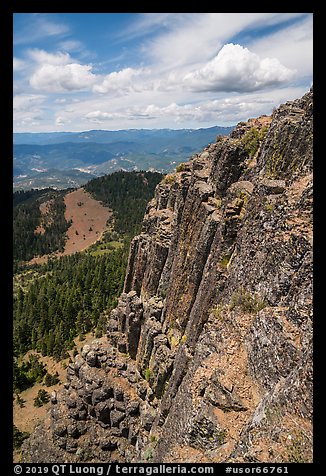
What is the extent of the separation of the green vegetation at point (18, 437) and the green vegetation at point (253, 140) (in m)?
51.2

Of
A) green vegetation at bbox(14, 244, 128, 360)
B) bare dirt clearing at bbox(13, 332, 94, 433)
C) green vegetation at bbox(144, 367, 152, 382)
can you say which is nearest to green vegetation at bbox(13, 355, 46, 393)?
bare dirt clearing at bbox(13, 332, 94, 433)

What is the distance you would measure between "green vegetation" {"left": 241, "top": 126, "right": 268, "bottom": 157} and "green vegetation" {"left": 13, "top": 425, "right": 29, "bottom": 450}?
5120 centimetres

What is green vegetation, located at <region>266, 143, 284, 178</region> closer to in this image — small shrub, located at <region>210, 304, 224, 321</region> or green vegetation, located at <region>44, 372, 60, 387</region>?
small shrub, located at <region>210, 304, 224, 321</region>

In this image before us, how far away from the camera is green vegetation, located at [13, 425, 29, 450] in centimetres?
4356

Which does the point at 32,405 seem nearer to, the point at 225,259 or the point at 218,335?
the point at 218,335

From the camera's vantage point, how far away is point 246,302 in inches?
748

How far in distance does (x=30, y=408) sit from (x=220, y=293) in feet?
162

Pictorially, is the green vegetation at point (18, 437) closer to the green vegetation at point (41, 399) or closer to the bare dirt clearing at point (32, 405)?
the bare dirt clearing at point (32, 405)

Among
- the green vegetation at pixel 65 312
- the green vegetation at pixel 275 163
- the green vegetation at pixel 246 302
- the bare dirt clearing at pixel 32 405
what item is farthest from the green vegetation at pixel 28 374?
the green vegetation at pixel 275 163

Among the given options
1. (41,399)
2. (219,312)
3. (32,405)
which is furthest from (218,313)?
(32,405)

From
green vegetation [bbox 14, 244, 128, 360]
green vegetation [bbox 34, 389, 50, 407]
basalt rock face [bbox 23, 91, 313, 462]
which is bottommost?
green vegetation [bbox 34, 389, 50, 407]

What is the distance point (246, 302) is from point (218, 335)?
3.24 m
